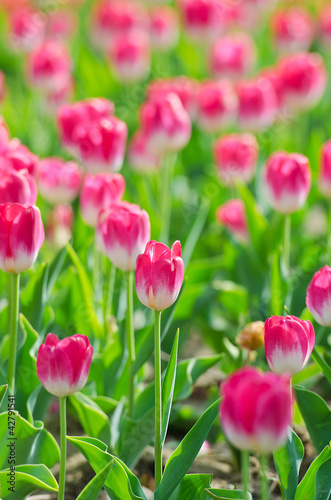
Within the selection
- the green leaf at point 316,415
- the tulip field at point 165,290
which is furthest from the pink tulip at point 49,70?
the green leaf at point 316,415

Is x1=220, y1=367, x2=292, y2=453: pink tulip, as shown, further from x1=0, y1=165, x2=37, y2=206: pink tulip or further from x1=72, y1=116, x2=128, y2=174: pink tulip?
x1=72, y1=116, x2=128, y2=174: pink tulip

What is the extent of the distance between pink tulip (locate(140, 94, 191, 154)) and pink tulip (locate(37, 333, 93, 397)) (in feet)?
3.30

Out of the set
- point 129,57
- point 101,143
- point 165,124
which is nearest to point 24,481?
point 101,143

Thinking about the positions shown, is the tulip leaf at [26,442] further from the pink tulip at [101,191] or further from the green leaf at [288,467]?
the pink tulip at [101,191]

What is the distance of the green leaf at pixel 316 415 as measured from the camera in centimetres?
126

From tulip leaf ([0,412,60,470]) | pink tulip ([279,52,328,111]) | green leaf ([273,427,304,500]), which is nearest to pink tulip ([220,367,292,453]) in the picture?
green leaf ([273,427,304,500])

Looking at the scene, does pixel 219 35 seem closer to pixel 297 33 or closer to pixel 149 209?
pixel 297 33

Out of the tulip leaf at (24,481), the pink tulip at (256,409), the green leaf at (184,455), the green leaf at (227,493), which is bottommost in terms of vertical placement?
the tulip leaf at (24,481)

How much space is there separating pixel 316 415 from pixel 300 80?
5.13ft

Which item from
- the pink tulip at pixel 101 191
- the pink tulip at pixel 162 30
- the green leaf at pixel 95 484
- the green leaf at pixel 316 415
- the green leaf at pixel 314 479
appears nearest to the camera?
the green leaf at pixel 95 484

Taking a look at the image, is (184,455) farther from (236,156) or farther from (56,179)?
(236,156)

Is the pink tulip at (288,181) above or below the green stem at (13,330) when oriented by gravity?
above

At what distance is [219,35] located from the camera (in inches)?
135

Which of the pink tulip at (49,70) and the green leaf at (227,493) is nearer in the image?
the green leaf at (227,493)
